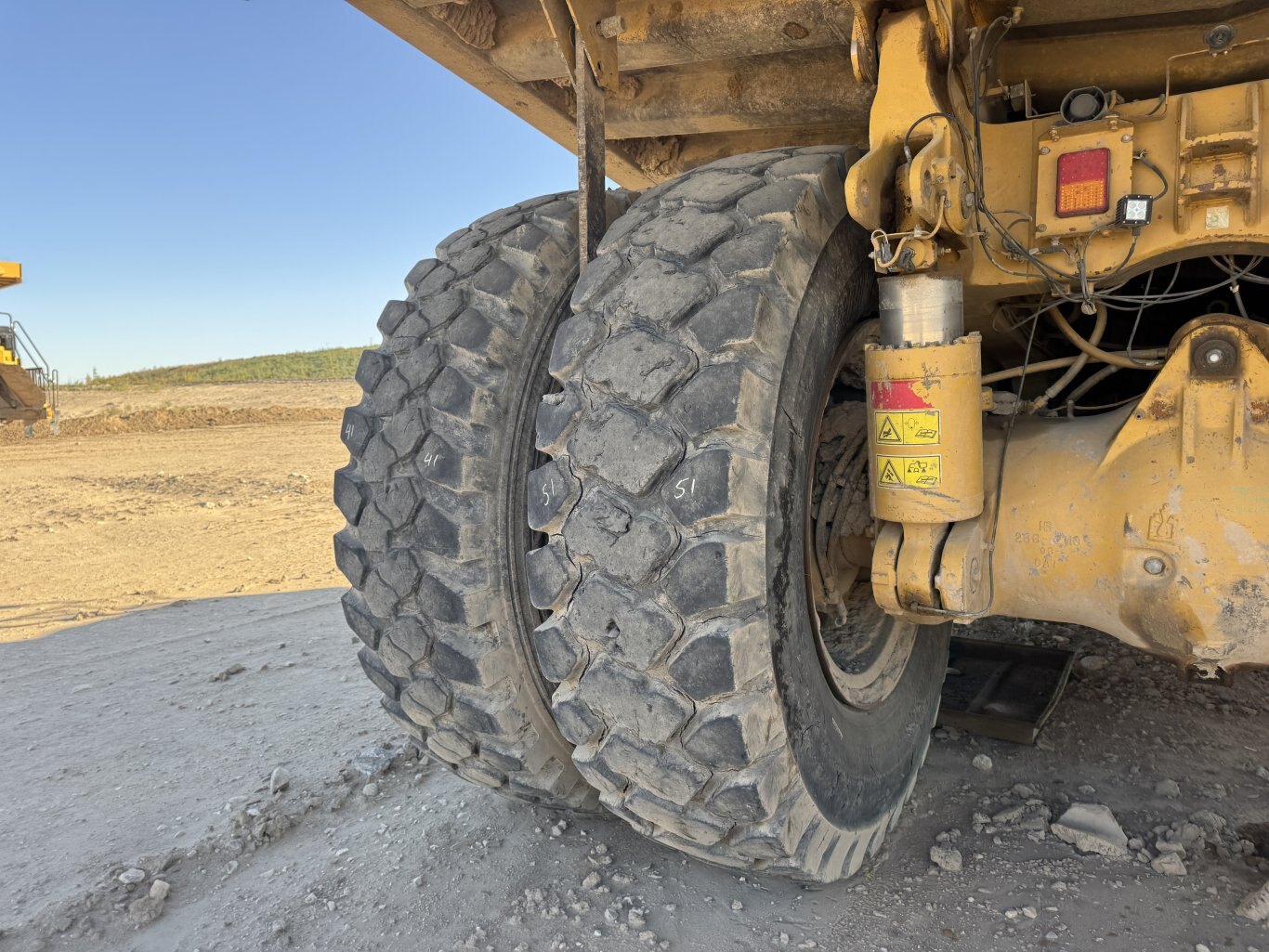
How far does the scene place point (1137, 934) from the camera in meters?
2.07

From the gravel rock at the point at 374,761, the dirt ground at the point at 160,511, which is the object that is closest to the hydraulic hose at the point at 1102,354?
the gravel rock at the point at 374,761

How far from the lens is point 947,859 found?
2369 mm

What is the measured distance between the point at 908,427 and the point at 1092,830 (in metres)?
1.41

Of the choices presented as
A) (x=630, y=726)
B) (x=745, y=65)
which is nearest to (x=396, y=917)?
(x=630, y=726)

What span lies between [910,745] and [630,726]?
111cm

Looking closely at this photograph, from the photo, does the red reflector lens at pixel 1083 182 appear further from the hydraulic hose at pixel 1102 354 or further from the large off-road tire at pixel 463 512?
the large off-road tire at pixel 463 512

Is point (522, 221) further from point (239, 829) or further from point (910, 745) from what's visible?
point (239, 829)

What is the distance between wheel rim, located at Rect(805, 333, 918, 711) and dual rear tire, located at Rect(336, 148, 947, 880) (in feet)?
0.50

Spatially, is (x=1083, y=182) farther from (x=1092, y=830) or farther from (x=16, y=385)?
(x=16, y=385)

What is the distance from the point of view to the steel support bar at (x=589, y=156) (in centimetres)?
217

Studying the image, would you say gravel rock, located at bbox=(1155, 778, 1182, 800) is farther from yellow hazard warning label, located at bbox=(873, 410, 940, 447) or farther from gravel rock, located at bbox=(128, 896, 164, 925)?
gravel rock, located at bbox=(128, 896, 164, 925)

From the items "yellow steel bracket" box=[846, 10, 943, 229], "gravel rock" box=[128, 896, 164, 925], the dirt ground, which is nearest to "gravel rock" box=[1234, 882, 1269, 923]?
"yellow steel bracket" box=[846, 10, 943, 229]

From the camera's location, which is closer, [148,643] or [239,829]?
[239,829]

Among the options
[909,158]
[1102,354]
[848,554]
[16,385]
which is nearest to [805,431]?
[909,158]
